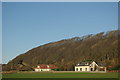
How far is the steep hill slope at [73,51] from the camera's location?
86.6 feet

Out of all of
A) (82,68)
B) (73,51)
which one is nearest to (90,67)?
(82,68)

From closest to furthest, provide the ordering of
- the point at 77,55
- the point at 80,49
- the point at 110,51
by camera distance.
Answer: the point at 110,51
the point at 77,55
the point at 80,49

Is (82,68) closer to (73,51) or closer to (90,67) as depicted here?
(90,67)

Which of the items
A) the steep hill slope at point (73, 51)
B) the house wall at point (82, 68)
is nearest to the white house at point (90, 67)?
the house wall at point (82, 68)

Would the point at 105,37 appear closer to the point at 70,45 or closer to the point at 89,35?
the point at 89,35

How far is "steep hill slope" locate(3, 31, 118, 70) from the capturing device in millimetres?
26406

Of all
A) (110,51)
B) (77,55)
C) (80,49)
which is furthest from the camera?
(80,49)

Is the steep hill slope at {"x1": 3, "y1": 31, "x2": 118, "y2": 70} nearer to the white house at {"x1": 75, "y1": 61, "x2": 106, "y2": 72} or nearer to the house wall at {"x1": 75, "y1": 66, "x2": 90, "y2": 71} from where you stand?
the white house at {"x1": 75, "y1": 61, "x2": 106, "y2": 72}

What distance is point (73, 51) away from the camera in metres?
29.8

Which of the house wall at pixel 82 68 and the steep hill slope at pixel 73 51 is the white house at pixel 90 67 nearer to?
the house wall at pixel 82 68

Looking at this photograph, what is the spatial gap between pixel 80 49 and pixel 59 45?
2946mm

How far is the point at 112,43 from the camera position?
27.1m

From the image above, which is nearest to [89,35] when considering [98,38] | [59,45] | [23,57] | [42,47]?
[98,38]

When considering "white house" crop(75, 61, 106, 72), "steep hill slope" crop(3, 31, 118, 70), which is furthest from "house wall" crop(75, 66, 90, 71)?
"steep hill slope" crop(3, 31, 118, 70)
